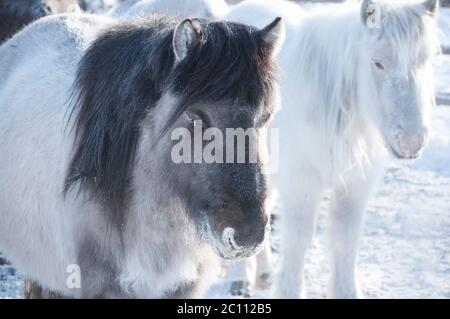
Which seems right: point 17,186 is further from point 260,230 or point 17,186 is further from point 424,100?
point 424,100

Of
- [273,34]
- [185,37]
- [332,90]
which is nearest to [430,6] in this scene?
[332,90]

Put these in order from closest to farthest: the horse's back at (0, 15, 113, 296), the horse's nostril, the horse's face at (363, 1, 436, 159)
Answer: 1. the horse's nostril
2. the horse's back at (0, 15, 113, 296)
3. the horse's face at (363, 1, 436, 159)

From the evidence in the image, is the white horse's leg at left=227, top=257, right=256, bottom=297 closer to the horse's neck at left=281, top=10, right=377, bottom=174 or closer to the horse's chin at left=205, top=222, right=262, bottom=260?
the horse's neck at left=281, top=10, right=377, bottom=174

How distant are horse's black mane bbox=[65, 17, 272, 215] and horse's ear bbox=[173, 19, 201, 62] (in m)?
0.03

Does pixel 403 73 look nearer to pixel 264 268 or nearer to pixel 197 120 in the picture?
pixel 197 120

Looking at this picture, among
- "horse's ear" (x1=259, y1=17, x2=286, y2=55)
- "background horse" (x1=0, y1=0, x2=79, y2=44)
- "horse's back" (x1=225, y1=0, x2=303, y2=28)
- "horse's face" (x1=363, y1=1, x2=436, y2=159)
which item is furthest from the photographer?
"background horse" (x1=0, y1=0, x2=79, y2=44)

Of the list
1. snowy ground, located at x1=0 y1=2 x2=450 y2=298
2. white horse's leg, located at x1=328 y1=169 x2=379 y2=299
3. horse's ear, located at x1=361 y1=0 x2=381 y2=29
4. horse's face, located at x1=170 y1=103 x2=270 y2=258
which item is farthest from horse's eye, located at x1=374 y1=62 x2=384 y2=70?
horse's face, located at x1=170 y1=103 x2=270 y2=258

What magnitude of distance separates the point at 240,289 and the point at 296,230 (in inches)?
30.3

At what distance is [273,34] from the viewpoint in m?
2.96

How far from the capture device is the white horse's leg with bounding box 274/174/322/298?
4.48m

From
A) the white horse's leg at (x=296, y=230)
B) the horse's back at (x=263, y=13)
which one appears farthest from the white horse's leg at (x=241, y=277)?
the horse's back at (x=263, y=13)

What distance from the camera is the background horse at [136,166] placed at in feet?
8.86

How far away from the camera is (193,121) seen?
8.93ft
